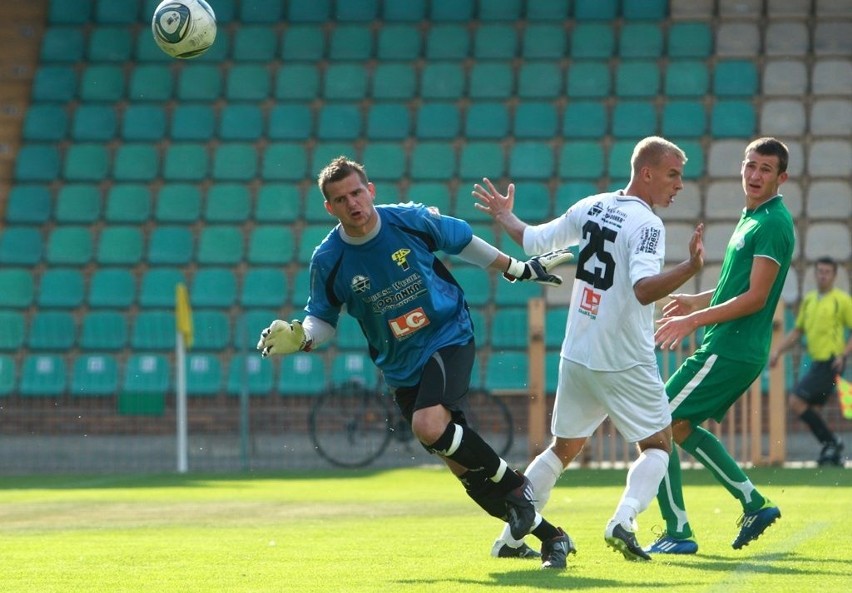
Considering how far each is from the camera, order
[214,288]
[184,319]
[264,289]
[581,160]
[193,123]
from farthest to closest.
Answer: [193,123] → [581,160] → [214,288] → [264,289] → [184,319]

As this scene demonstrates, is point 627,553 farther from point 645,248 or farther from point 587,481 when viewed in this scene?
point 587,481

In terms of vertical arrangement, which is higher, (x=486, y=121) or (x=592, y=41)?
(x=592, y=41)

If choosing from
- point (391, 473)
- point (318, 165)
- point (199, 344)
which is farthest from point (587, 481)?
point (318, 165)

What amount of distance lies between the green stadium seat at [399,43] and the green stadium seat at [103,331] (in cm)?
595

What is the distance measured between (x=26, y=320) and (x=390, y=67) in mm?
6725

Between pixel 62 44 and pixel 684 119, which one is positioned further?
pixel 62 44

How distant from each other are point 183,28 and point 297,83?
40.8ft

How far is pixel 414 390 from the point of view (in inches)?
293

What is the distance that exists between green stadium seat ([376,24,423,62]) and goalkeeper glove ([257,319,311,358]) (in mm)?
16290

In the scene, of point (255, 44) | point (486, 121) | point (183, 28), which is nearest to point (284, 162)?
point (255, 44)

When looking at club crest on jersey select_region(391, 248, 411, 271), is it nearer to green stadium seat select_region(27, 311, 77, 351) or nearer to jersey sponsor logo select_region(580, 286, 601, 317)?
jersey sponsor logo select_region(580, 286, 601, 317)

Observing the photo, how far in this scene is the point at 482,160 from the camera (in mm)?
21656

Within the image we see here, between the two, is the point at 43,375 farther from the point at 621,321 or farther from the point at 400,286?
the point at 621,321

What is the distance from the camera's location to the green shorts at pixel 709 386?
803 centimetres
